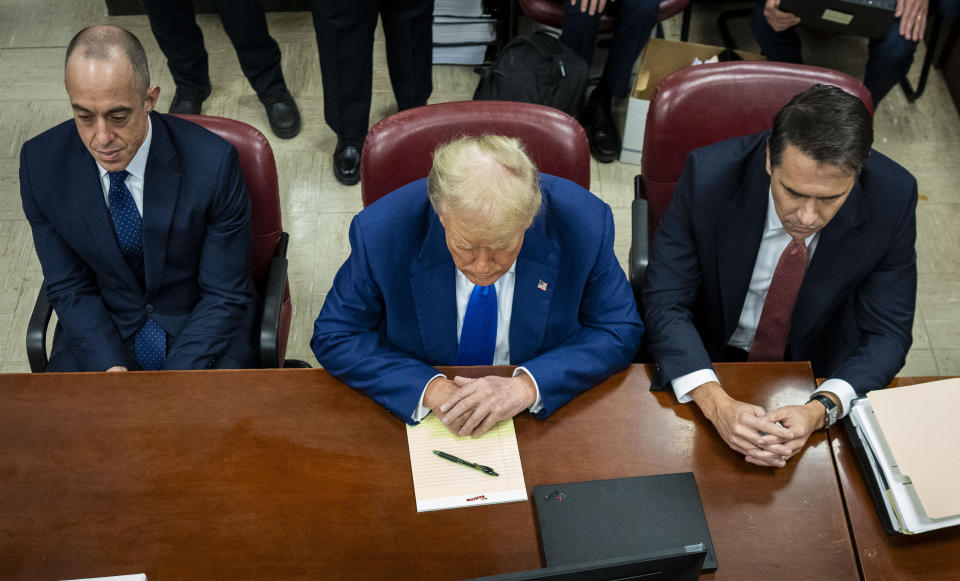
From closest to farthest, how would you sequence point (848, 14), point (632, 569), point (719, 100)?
point (632, 569), point (719, 100), point (848, 14)

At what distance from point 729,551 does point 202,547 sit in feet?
3.55

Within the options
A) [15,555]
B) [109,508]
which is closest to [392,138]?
[109,508]

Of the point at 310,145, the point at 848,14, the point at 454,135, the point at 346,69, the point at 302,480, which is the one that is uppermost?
the point at 848,14

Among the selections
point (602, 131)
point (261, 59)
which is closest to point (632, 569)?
point (602, 131)

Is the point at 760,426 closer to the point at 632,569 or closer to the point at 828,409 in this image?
the point at 828,409

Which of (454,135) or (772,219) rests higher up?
(454,135)

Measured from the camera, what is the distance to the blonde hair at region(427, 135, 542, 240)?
1.88 m

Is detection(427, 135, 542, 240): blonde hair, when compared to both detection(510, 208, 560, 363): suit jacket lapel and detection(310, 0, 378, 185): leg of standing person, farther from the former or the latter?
→ detection(310, 0, 378, 185): leg of standing person

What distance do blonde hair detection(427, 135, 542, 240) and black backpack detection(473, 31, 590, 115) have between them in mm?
1754

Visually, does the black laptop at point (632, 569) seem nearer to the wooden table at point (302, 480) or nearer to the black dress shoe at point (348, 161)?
the wooden table at point (302, 480)

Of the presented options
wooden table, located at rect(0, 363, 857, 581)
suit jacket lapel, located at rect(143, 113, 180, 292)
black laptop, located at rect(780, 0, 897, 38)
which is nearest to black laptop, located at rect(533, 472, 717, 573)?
wooden table, located at rect(0, 363, 857, 581)

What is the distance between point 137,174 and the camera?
2.44 m

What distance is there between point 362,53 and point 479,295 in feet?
5.81

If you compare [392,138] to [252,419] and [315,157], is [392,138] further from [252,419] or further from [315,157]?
[315,157]
